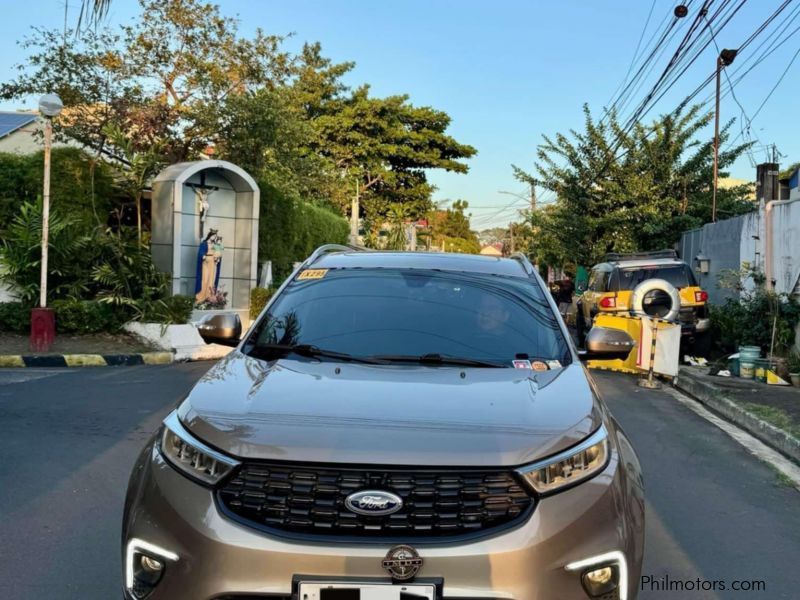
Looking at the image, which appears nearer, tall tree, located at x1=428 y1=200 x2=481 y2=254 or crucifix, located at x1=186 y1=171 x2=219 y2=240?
crucifix, located at x1=186 y1=171 x2=219 y2=240

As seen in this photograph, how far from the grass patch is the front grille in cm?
541

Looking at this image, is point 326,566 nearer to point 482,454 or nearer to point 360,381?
point 482,454

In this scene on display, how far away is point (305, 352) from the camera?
3.39 m

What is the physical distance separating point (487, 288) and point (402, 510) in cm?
185

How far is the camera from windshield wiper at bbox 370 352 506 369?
10.7ft

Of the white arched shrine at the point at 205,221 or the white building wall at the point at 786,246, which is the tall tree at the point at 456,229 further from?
the white building wall at the point at 786,246

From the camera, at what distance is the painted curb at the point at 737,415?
21.9 ft

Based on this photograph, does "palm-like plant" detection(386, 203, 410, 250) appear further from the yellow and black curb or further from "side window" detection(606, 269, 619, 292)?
the yellow and black curb

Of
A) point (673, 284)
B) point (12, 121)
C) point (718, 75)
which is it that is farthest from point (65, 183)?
point (718, 75)

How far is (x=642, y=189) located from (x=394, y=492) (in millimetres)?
20965

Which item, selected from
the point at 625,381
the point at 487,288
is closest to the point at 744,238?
the point at 625,381

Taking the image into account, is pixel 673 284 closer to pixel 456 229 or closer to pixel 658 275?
pixel 658 275

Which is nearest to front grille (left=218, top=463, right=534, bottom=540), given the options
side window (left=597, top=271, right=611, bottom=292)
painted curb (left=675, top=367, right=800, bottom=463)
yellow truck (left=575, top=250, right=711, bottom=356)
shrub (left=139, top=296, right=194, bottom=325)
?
painted curb (left=675, top=367, right=800, bottom=463)

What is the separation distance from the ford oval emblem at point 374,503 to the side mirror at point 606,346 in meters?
1.98
